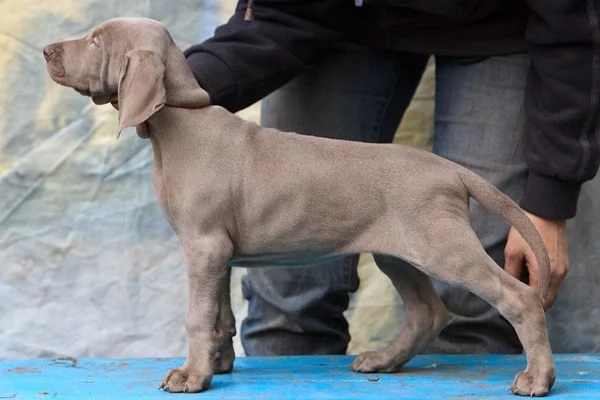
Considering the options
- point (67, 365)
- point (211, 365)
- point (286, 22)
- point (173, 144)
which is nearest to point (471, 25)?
point (286, 22)

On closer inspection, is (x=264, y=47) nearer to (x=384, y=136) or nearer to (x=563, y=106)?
(x=384, y=136)

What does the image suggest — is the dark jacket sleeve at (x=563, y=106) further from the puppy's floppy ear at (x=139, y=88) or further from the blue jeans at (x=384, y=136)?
the puppy's floppy ear at (x=139, y=88)

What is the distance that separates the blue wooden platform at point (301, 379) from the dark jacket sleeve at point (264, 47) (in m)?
0.59

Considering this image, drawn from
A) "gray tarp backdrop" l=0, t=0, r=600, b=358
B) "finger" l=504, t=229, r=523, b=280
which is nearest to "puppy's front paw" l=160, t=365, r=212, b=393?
"finger" l=504, t=229, r=523, b=280

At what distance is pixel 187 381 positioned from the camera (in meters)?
1.87

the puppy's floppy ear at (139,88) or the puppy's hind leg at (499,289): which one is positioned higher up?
the puppy's floppy ear at (139,88)

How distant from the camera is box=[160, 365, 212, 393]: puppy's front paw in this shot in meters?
1.87

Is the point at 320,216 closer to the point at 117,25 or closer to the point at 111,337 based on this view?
the point at 117,25

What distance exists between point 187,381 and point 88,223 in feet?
3.52

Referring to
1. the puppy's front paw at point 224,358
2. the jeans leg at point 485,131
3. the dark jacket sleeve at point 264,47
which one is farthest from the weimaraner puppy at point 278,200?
the jeans leg at point 485,131

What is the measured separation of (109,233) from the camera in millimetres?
2842

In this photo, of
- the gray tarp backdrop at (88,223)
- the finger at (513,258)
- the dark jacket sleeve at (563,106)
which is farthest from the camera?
the gray tarp backdrop at (88,223)

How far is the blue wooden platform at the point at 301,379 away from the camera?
1911 millimetres

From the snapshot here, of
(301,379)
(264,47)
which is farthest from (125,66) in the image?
(301,379)
